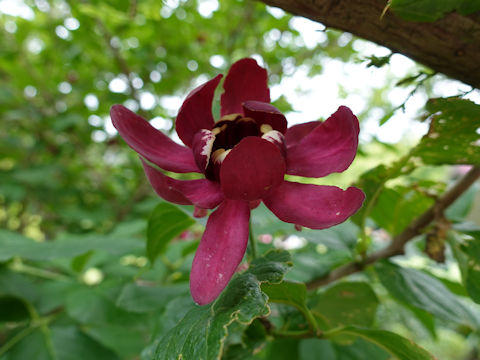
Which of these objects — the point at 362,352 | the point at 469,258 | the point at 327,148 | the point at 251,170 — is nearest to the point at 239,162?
the point at 251,170

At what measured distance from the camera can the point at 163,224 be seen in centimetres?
65

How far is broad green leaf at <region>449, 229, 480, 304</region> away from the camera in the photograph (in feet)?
1.73

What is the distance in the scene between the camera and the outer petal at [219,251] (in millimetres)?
372

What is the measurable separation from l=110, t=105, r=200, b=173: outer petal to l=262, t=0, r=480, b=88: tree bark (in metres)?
0.20

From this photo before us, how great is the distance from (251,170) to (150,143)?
151 mm

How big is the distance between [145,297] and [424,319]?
0.58m

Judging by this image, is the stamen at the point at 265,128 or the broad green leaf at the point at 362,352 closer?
A: the stamen at the point at 265,128

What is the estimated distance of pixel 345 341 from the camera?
600mm

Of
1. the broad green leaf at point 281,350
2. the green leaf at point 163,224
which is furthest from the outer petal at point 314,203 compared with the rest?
the broad green leaf at point 281,350

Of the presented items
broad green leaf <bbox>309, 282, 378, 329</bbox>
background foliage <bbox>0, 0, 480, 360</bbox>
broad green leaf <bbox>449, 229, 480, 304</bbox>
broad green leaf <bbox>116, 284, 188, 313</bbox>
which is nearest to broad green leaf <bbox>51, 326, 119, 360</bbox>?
background foliage <bbox>0, 0, 480, 360</bbox>

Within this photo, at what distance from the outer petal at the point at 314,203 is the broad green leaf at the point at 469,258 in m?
0.28

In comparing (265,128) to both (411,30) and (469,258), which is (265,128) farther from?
(469,258)

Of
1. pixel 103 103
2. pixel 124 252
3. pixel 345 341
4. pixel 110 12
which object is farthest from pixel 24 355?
pixel 103 103

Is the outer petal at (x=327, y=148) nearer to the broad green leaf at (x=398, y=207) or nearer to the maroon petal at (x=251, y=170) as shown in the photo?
the maroon petal at (x=251, y=170)
